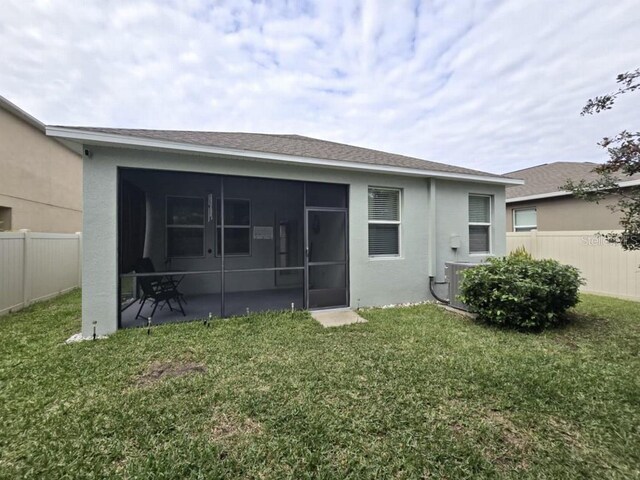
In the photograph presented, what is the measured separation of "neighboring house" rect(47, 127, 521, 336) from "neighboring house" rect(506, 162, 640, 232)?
4.38 meters

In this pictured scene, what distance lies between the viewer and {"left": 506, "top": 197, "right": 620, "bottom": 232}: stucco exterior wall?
29.8ft

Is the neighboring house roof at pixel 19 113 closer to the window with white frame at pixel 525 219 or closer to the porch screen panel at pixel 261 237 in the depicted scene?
the porch screen panel at pixel 261 237

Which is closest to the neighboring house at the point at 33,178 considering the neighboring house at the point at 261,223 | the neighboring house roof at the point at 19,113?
the neighboring house roof at the point at 19,113

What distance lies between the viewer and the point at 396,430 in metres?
2.30

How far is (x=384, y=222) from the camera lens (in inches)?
260

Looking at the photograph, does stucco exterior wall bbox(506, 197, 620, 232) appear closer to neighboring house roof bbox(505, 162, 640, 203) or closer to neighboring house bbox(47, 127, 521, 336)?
neighboring house roof bbox(505, 162, 640, 203)

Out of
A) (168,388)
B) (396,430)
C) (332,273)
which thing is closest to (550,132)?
(332,273)

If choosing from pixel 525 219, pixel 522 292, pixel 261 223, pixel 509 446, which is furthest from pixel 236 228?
pixel 525 219

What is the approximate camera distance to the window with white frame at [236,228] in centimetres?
799

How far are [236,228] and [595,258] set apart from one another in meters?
9.86

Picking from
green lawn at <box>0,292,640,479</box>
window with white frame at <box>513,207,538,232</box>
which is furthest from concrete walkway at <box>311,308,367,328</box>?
window with white frame at <box>513,207,538,232</box>

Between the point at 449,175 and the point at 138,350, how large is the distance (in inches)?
272

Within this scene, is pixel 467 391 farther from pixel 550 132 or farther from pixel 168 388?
pixel 550 132

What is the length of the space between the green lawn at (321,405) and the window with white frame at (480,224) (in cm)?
328
